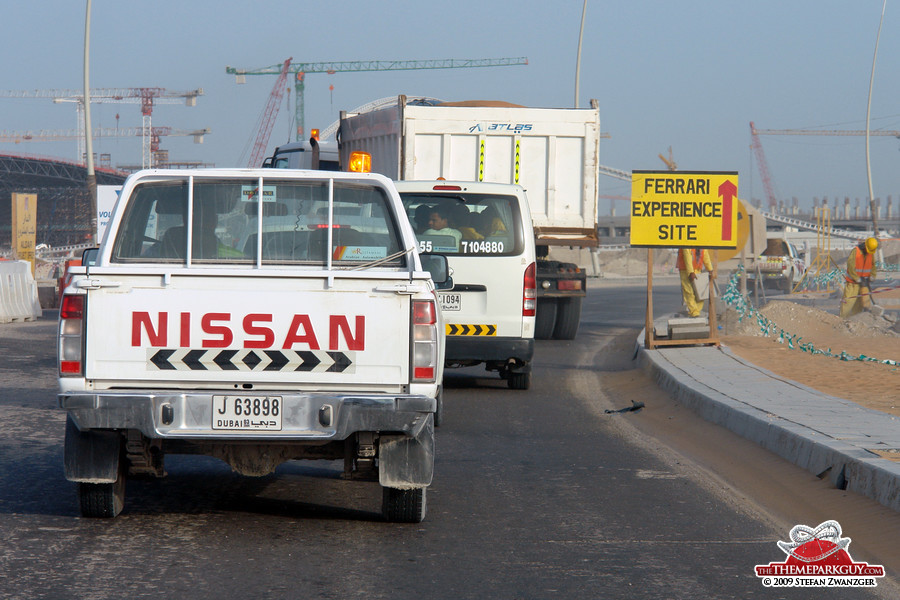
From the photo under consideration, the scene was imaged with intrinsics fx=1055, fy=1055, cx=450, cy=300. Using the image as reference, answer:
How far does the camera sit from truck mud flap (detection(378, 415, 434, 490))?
211 inches

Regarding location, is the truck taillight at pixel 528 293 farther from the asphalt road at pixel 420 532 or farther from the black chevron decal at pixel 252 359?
the black chevron decal at pixel 252 359

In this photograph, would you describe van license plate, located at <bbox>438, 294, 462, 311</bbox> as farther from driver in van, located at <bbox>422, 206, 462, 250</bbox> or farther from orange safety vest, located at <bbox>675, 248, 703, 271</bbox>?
orange safety vest, located at <bbox>675, 248, 703, 271</bbox>

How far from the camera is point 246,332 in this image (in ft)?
17.0

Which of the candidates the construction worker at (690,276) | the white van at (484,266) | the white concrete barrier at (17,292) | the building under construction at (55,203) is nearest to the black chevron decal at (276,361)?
the white van at (484,266)

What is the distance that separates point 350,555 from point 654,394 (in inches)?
283

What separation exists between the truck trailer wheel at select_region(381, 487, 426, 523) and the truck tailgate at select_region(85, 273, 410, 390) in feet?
2.32

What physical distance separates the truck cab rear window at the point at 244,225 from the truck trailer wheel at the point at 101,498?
3.94 feet

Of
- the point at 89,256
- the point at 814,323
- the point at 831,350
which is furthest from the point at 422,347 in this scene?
the point at 814,323

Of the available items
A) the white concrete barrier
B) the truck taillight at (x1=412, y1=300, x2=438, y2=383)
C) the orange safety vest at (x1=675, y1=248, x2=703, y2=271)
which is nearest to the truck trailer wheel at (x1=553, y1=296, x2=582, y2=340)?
the orange safety vest at (x1=675, y1=248, x2=703, y2=271)

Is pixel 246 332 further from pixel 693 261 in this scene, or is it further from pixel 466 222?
pixel 693 261

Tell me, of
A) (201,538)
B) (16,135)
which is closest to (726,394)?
(201,538)

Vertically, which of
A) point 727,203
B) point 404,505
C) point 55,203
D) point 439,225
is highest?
point 55,203

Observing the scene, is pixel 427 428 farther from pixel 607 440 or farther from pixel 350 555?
pixel 607 440

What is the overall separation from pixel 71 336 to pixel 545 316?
13.4 metres
